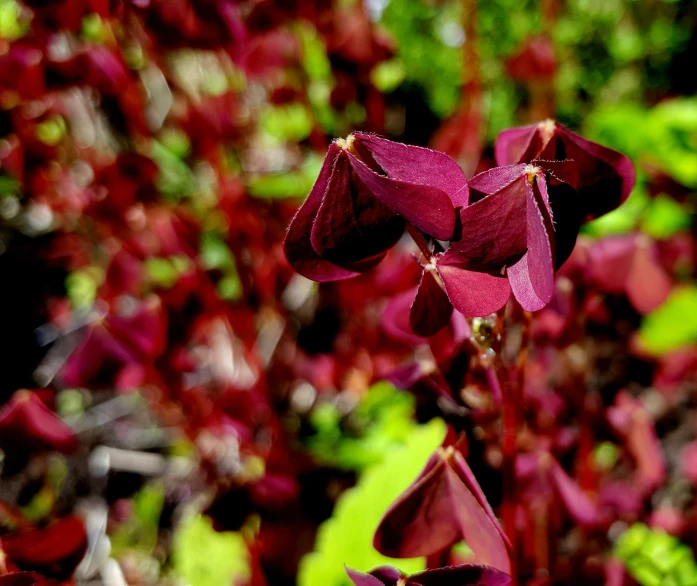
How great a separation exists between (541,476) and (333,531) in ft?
0.94

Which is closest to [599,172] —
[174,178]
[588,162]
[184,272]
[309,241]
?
[588,162]

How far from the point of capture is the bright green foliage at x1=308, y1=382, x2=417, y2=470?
3.74ft

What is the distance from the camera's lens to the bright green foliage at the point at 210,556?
99 centimetres

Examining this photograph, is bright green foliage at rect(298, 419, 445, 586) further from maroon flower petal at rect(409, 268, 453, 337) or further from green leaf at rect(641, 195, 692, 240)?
green leaf at rect(641, 195, 692, 240)

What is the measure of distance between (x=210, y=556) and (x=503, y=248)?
894 mm

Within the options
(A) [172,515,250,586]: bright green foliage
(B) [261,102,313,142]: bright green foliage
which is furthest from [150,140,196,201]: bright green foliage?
(A) [172,515,250,586]: bright green foliage

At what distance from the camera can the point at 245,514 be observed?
31.2 inches

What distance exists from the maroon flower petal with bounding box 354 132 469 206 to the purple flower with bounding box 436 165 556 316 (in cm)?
2

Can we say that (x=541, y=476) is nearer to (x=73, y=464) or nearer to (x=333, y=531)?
(x=333, y=531)

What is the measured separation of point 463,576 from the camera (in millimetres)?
385

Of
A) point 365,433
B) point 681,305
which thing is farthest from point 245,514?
point 681,305

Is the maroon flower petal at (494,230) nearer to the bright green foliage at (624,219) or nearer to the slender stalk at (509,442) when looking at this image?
the slender stalk at (509,442)

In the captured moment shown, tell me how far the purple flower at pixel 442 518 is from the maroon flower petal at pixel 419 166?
188 mm

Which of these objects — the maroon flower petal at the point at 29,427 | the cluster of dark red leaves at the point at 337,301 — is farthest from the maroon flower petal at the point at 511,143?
the maroon flower petal at the point at 29,427
